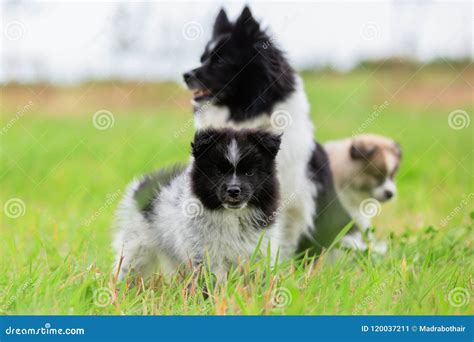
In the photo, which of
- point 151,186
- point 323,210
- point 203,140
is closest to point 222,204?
point 203,140

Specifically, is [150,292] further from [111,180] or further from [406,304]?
[111,180]

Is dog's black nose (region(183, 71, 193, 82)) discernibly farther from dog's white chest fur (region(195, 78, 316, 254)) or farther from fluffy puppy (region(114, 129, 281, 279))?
fluffy puppy (region(114, 129, 281, 279))

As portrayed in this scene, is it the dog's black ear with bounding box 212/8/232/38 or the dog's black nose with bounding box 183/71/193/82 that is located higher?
the dog's black ear with bounding box 212/8/232/38

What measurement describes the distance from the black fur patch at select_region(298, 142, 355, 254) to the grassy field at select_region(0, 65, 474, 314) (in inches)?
17.4

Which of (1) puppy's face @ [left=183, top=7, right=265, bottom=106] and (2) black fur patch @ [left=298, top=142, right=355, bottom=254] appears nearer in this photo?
(1) puppy's face @ [left=183, top=7, right=265, bottom=106]

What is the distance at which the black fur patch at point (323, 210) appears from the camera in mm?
5715

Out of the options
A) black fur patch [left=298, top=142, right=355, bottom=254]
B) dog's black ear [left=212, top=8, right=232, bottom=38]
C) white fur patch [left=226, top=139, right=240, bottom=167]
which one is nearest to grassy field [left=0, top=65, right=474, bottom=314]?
black fur patch [left=298, top=142, right=355, bottom=254]

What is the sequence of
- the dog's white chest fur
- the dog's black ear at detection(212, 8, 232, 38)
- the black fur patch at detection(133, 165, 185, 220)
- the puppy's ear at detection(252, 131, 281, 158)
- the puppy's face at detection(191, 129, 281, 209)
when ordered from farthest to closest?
the dog's black ear at detection(212, 8, 232, 38)
the dog's white chest fur
the black fur patch at detection(133, 165, 185, 220)
the puppy's ear at detection(252, 131, 281, 158)
the puppy's face at detection(191, 129, 281, 209)

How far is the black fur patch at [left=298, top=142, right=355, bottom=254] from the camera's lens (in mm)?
5715

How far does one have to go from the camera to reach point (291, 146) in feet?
17.9

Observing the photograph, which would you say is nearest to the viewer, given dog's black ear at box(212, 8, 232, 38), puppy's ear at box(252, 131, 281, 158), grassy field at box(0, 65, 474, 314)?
grassy field at box(0, 65, 474, 314)

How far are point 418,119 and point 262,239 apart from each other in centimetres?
829

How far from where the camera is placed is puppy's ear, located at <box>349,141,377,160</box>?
6934 mm

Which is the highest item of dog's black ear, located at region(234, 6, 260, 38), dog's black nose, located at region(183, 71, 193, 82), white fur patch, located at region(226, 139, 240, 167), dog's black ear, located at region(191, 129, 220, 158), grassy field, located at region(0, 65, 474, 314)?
dog's black ear, located at region(234, 6, 260, 38)
